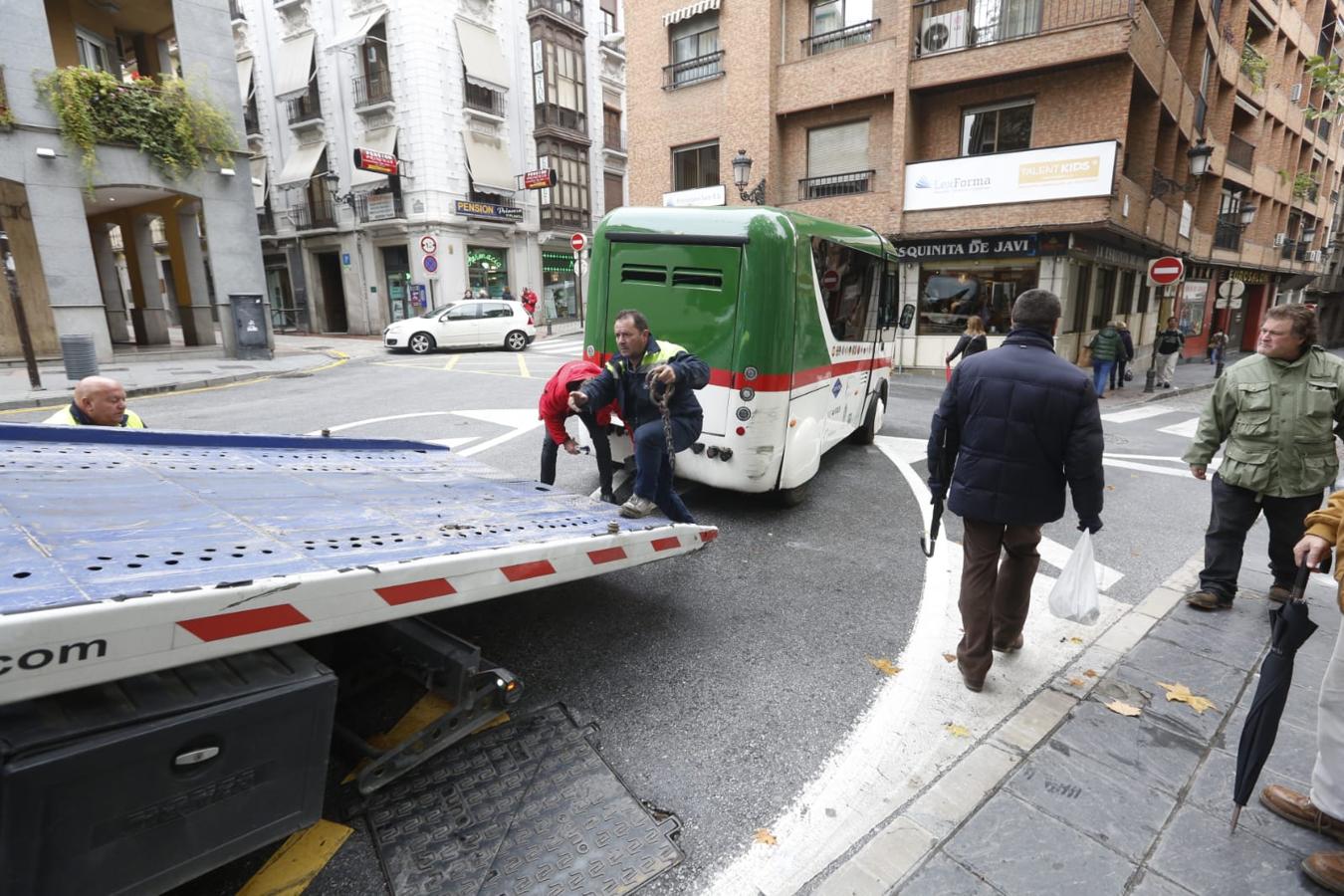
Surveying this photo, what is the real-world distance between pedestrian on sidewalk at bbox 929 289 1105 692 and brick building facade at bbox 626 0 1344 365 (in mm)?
14999

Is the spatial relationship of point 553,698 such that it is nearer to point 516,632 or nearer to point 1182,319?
point 516,632

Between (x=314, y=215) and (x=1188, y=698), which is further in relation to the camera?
(x=314, y=215)

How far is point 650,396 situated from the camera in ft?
15.8

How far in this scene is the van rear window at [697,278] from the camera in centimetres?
559

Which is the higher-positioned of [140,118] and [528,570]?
[140,118]

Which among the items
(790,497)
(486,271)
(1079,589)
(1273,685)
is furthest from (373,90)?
(1273,685)

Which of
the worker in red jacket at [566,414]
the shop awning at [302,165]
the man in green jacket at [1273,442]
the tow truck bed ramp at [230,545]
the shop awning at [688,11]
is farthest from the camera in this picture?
the shop awning at [302,165]

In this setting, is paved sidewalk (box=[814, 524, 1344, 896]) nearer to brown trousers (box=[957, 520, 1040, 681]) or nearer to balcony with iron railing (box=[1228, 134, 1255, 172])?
brown trousers (box=[957, 520, 1040, 681])

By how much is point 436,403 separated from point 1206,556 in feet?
32.6

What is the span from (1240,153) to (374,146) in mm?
34782

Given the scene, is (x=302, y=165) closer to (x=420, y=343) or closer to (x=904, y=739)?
(x=420, y=343)

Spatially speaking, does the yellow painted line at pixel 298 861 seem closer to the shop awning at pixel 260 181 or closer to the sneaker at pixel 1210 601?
the sneaker at pixel 1210 601

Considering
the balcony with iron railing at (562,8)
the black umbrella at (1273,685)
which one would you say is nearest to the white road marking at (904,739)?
the black umbrella at (1273,685)

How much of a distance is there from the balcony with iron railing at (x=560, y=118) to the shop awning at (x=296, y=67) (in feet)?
31.1
